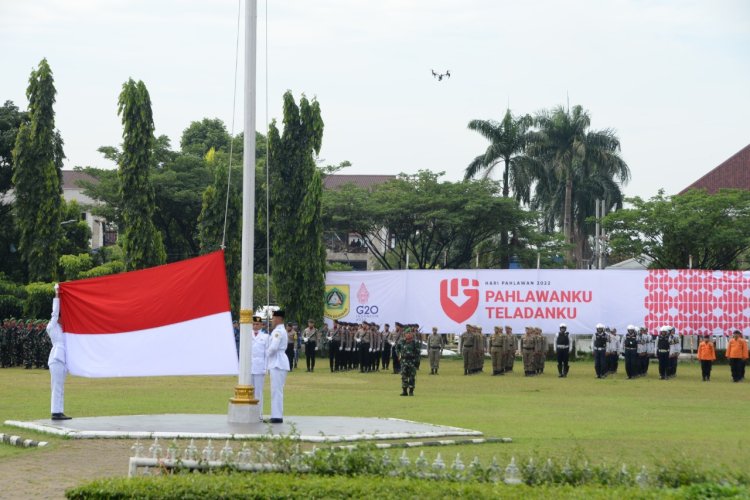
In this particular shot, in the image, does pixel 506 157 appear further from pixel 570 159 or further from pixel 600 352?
pixel 600 352

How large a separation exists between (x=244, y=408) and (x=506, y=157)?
43.5 metres

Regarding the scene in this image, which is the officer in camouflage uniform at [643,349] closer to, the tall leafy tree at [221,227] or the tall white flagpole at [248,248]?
the tall leafy tree at [221,227]

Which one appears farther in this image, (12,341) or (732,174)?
(732,174)

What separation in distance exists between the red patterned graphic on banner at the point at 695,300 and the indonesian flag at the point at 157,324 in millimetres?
25956

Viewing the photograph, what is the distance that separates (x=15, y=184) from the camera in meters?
48.9

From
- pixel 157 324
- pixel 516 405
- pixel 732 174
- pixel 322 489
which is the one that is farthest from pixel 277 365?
pixel 732 174

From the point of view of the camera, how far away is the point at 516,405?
23.2 m

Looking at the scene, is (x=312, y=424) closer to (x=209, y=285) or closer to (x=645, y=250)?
(x=209, y=285)

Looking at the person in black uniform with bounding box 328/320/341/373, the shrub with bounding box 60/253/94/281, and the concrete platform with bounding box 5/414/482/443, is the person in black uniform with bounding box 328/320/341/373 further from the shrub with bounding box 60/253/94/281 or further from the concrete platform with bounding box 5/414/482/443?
the concrete platform with bounding box 5/414/482/443

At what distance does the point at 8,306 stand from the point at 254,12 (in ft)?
112

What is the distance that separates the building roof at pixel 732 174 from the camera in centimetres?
6788

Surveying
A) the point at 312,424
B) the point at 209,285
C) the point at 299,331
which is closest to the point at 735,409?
the point at 312,424

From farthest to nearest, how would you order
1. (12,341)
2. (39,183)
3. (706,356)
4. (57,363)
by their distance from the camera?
(39,183)
(12,341)
(706,356)
(57,363)

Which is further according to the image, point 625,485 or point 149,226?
point 149,226
